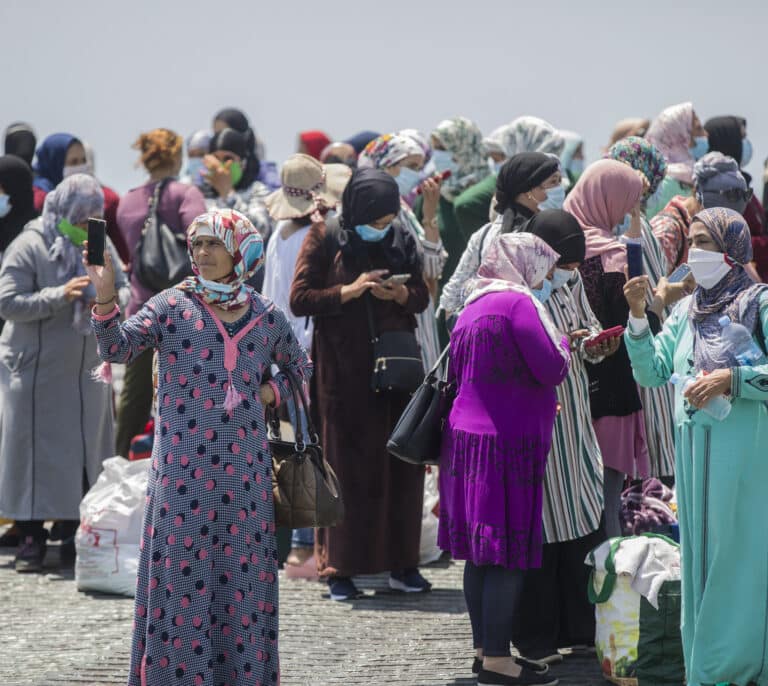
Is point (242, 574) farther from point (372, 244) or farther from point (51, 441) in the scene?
point (51, 441)

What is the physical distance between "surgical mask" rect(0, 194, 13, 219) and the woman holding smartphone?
2550mm

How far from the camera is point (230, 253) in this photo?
5762mm

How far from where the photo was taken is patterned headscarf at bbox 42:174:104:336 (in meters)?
8.62

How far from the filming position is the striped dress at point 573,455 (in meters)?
6.50

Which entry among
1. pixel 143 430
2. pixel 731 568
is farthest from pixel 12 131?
pixel 731 568

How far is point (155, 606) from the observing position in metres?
5.56

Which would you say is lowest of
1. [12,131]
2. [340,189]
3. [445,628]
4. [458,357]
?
[445,628]

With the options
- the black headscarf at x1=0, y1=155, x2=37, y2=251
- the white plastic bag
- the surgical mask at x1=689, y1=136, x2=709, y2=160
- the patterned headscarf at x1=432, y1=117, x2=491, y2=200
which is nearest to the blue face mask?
the white plastic bag

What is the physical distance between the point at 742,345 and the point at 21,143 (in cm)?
751

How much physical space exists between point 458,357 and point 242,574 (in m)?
1.30

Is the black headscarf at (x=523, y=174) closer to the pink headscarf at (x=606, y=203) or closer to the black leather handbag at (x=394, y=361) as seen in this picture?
the pink headscarf at (x=606, y=203)

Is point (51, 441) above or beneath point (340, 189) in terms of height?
beneath

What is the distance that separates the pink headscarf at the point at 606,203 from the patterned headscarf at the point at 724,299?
1.17 m

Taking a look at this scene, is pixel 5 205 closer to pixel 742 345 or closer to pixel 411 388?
pixel 411 388
